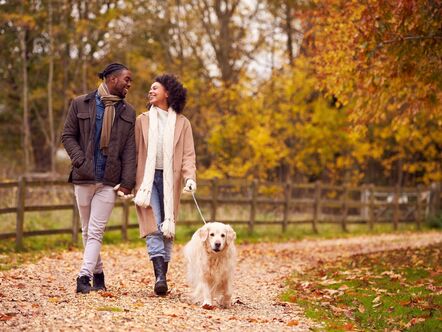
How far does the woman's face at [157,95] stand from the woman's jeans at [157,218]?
725 millimetres

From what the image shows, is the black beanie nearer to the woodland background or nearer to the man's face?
the man's face

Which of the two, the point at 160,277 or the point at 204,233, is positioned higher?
the point at 204,233

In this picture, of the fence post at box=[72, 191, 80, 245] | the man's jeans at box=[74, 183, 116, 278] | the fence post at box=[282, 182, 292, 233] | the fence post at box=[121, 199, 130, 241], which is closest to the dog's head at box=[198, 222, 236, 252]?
the man's jeans at box=[74, 183, 116, 278]

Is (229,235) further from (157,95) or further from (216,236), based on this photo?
(157,95)

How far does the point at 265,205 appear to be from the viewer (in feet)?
66.4

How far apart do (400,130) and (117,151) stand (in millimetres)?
19428

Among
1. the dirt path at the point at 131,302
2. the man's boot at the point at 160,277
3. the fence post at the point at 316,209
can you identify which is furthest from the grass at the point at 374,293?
the fence post at the point at 316,209

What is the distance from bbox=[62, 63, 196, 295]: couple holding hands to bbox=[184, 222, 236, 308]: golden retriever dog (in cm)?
39

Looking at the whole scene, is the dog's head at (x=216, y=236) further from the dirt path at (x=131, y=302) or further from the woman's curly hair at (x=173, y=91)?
the woman's curly hair at (x=173, y=91)

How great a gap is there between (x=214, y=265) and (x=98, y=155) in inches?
61.9

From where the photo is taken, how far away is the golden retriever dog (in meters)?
7.26

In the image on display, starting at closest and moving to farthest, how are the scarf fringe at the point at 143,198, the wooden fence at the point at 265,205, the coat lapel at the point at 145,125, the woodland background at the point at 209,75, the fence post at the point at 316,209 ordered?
the scarf fringe at the point at 143,198
the coat lapel at the point at 145,125
the wooden fence at the point at 265,205
the fence post at the point at 316,209
the woodland background at the point at 209,75

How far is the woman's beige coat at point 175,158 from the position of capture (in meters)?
7.69

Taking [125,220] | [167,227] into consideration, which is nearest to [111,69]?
[167,227]
